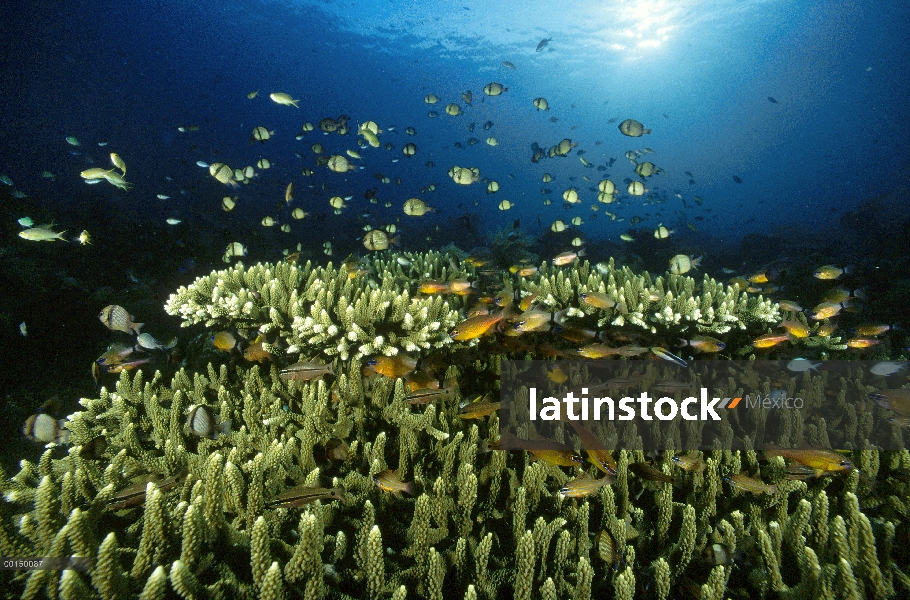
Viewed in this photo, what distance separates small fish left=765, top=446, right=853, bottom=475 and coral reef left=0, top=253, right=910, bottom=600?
0.10m

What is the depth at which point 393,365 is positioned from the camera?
139 inches

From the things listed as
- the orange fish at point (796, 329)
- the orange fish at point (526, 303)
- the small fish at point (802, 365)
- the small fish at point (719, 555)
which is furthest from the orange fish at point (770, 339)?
the small fish at point (719, 555)

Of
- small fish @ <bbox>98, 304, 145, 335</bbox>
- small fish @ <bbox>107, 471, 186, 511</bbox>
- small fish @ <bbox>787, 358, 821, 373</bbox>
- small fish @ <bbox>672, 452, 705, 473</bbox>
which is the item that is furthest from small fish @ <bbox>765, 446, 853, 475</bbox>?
small fish @ <bbox>98, 304, 145, 335</bbox>

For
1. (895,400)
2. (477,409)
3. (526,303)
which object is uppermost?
(526,303)

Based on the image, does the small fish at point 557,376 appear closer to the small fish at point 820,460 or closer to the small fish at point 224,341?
the small fish at point 820,460

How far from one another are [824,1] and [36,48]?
79.8 meters

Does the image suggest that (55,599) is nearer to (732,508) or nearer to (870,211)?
Result: (732,508)

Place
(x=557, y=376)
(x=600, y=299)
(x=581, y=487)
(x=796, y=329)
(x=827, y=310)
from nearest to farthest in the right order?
(x=581, y=487) < (x=557, y=376) < (x=600, y=299) < (x=796, y=329) < (x=827, y=310)

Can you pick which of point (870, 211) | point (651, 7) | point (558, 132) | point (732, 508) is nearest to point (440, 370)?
point (732, 508)

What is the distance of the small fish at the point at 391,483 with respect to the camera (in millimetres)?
2520

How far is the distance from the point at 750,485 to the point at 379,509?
8.34 ft

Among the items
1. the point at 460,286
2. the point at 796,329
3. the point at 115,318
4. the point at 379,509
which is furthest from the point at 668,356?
the point at 115,318

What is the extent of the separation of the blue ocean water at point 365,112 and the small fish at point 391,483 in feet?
22.9

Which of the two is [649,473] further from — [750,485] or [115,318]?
[115,318]
